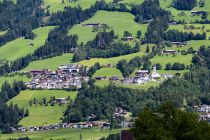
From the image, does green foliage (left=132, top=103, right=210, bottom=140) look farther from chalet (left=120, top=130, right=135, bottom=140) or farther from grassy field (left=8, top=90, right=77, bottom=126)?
grassy field (left=8, top=90, right=77, bottom=126)

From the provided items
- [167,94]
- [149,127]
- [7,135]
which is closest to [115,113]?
[167,94]

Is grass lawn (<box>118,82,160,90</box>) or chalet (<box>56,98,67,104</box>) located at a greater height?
grass lawn (<box>118,82,160,90</box>)

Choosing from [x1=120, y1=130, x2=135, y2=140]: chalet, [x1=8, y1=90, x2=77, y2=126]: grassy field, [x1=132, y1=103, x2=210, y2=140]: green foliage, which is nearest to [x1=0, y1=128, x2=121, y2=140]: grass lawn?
[x1=8, y1=90, x2=77, y2=126]: grassy field

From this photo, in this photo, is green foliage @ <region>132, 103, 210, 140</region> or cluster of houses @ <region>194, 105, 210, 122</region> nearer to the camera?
green foliage @ <region>132, 103, 210, 140</region>

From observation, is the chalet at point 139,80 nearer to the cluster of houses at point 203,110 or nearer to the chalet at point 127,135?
the cluster of houses at point 203,110

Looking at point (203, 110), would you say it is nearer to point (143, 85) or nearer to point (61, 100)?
point (143, 85)

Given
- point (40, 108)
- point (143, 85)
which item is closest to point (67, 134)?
point (40, 108)
